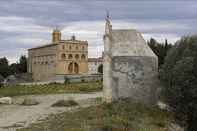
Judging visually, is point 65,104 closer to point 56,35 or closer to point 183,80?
point 183,80

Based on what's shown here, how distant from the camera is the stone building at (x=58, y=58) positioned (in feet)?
356

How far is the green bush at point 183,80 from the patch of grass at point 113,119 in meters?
0.94

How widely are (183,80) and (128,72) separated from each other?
3515mm

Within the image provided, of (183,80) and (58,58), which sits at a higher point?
(58,58)

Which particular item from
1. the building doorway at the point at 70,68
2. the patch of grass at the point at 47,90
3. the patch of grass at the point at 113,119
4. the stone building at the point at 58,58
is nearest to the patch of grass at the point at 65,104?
the patch of grass at the point at 113,119

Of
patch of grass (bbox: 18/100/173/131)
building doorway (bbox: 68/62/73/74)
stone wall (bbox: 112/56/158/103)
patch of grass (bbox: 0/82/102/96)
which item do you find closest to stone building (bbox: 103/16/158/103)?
stone wall (bbox: 112/56/158/103)

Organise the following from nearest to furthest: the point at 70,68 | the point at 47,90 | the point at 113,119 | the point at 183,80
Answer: the point at 113,119, the point at 183,80, the point at 47,90, the point at 70,68

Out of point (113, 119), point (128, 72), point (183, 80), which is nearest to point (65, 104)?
point (128, 72)

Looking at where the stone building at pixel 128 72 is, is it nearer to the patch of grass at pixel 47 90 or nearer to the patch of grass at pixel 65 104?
the patch of grass at pixel 65 104

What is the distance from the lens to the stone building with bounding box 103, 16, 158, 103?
1009 inches

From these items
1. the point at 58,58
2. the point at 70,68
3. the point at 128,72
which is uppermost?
the point at 58,58

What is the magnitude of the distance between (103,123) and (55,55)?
300 ft

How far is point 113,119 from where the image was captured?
788 inches

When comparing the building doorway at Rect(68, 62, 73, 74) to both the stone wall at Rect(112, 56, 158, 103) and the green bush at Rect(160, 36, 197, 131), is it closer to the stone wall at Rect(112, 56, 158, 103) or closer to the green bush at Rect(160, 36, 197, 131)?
the stone wall at Rect(112, 56, 158, 103)
